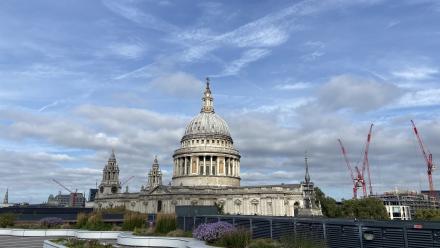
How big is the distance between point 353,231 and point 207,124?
4881 inches

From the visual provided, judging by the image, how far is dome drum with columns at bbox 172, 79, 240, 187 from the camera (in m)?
132

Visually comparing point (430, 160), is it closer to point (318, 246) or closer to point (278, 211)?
point (278, 211)

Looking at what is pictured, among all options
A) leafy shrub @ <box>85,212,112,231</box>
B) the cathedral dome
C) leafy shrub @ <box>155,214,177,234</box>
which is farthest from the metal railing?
the cathedral dome

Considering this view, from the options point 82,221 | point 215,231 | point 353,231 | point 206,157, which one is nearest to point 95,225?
point 82,221

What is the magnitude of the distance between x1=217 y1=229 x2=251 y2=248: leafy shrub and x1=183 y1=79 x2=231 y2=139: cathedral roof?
4521 inches

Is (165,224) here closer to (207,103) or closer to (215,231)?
(215,231)

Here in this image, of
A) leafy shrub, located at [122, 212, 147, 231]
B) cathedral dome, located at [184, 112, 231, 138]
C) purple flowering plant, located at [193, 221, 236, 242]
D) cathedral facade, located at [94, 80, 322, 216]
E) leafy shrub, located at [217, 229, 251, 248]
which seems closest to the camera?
leafy shrub, located at [217, 229, 251, 248]

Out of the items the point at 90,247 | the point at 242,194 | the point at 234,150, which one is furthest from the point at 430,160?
the point at 90,247

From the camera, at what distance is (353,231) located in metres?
20.7

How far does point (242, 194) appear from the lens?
115312 mm

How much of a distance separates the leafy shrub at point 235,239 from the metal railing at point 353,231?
2.08 m

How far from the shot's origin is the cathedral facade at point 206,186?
358ft

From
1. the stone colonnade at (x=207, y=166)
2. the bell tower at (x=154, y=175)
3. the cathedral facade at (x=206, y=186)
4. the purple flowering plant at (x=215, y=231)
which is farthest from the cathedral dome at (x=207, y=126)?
the purple flowering plant at (x=215, y=231)

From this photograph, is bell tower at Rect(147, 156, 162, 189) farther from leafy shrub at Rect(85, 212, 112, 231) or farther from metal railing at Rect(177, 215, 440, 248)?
metal railing at Rect(177, 215, 440, 248)
